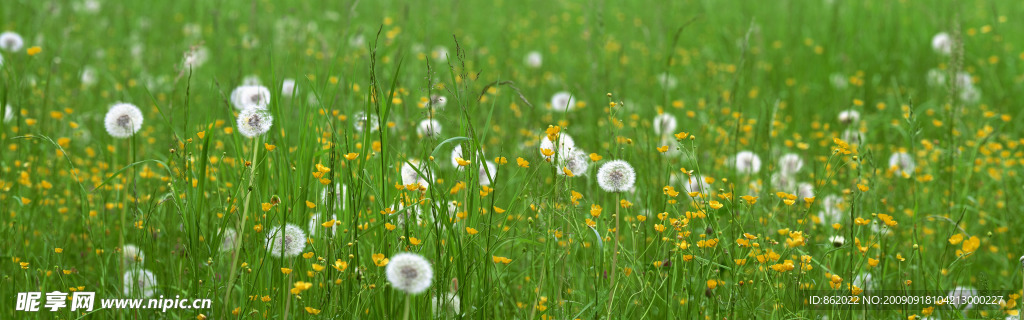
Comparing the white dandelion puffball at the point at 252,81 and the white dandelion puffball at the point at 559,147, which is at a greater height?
the white dandelion puffball at the point at 252,81

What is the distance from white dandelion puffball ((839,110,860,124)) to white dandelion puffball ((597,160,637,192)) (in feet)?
6.38

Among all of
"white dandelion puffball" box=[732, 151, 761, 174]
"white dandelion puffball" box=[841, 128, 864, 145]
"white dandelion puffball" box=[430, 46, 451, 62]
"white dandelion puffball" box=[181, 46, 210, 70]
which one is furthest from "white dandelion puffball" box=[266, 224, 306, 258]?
"white dandelion puffball" box=[430, 46, 451, 62]

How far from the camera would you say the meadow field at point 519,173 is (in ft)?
6.23

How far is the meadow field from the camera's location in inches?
74.8

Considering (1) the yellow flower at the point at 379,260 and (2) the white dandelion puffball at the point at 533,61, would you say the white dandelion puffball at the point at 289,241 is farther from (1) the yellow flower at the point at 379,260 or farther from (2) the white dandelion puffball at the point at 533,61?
(2) the white dandelion puffball at the point at 533,61

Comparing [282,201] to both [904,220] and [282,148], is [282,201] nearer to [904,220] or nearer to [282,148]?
[282,148]

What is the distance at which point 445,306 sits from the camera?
182 centimetres

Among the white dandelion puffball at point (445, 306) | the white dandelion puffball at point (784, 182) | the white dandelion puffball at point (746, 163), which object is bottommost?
the white dandelion puffball at point (445, 306)

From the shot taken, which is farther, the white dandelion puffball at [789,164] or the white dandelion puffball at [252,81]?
the white dandelion puffball at [252,81]

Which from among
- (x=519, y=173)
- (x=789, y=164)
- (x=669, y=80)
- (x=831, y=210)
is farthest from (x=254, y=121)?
(x=669, y=80)

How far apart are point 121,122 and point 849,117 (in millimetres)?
2916

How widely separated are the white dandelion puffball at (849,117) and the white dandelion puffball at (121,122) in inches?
113

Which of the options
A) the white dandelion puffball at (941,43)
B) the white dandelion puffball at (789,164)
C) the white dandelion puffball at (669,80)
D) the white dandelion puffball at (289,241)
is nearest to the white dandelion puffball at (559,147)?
the white dandelion puffball at (289,241)

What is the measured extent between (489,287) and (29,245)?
1.43 m
